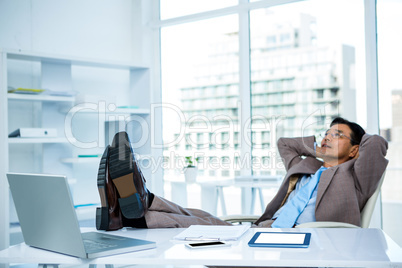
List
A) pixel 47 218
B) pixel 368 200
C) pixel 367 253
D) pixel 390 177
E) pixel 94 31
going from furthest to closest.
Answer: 1. pixel 94 31
2. pixel 390 177
3. pixel 368 200
4. pixel 47 218
5. pixel 367 253

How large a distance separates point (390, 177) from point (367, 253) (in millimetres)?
2433

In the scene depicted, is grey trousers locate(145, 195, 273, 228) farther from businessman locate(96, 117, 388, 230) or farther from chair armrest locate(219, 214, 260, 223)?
chair armrest locate(219, 214, 260, 223)

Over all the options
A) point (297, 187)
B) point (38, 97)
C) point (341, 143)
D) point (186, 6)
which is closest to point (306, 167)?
point (297, 187)

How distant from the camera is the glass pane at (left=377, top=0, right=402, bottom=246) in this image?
11.2 feet

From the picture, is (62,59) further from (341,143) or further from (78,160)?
(341,143)

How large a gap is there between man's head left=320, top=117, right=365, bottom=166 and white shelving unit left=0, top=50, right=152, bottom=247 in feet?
6.36

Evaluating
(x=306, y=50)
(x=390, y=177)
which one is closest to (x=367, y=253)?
(x=390, y=177)

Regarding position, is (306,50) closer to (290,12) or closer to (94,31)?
(290,12)

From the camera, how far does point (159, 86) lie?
189 inches

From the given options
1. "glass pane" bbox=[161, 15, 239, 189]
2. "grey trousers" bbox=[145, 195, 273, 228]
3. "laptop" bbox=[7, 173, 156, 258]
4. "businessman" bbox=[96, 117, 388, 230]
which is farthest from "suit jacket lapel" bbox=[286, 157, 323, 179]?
"glass pane" bbox=[161, 15, 239, 189]

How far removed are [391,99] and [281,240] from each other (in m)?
2.45

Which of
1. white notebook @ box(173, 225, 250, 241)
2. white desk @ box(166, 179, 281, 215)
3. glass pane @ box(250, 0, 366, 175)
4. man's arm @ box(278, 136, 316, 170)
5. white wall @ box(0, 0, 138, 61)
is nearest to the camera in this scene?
white notebook @ box(173, 225, 250, 241)

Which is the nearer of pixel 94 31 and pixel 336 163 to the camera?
pixel 336 163

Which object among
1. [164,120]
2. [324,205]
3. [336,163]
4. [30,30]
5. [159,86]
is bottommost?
[324,205]
